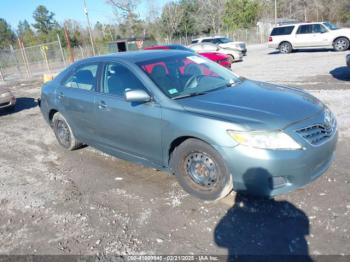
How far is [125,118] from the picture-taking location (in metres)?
3.99

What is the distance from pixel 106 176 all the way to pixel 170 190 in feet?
3.68

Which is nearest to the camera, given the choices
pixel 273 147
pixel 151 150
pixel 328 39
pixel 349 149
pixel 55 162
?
pixel 273 147

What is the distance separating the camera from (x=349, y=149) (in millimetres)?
4465

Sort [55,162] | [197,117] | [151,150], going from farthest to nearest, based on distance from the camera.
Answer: [55,162] → [151,150] → [197,117]

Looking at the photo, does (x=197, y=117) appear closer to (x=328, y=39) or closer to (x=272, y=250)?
(x=272, y=250)

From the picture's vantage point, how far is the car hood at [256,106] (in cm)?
304

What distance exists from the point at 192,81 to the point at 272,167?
5.19 feet

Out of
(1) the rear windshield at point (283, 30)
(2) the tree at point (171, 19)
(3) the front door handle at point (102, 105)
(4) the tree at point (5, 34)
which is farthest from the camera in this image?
(4) the tree at point (5, 34)

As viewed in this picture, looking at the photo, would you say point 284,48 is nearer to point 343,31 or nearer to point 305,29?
point 305,29

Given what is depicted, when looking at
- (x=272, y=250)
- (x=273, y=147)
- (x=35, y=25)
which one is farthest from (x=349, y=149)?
(x=35, y=25)

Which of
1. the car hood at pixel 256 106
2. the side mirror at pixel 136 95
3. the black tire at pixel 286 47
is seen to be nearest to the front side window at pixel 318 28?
the black tire at pixel 286 47

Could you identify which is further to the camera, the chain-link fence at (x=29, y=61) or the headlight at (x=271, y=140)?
the chain-link fence at (x=29, y=61)

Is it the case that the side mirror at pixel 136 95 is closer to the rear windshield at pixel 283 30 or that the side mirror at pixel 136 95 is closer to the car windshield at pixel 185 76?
the car windshield at pixel 185 76

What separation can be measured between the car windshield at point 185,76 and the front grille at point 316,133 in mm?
1261
